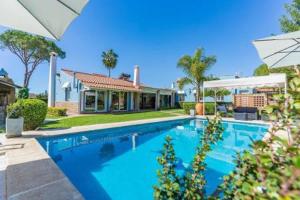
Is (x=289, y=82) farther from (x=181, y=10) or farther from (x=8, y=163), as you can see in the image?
(x=181, y=10)

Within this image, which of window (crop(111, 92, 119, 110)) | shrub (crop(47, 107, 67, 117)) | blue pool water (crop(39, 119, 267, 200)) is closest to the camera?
blue pool water (crop(39, 119, 267, 200))

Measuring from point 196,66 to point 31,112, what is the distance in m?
22.6

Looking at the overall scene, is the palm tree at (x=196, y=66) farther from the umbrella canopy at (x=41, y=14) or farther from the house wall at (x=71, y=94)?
the umbrella canopy at (x=41, y=14)

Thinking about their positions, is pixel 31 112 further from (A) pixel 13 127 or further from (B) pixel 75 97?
(B) pixel 75 97

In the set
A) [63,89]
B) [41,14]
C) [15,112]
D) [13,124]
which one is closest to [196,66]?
[63,89]

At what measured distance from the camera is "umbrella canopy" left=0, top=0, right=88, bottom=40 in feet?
12.5

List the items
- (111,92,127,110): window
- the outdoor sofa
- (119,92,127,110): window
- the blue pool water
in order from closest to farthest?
1. the blue pool water
2. the outdoor sofa
3. (111,92,127,110): window
4. (119,92,127,110): window

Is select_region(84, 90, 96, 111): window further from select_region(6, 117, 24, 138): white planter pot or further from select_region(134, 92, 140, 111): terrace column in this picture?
select_region(6, 117, 24, 138): white planter pot

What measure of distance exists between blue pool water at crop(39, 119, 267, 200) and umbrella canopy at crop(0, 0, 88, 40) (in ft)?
12.5

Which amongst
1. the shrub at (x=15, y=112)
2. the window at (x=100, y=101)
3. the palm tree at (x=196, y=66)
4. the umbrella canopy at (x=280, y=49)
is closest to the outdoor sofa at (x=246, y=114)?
the palm tree at (x=196, y=66)

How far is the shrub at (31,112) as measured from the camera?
36.0 feet

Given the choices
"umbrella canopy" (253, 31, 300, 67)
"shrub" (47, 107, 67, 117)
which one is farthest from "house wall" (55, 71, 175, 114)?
"umbrella canopy" (253, 31, 300, 67)

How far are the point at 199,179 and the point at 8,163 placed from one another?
627 cm

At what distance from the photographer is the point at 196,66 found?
27.6 metres
